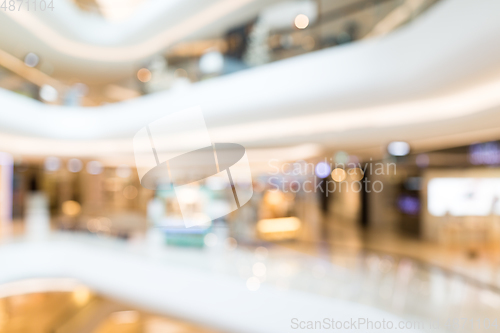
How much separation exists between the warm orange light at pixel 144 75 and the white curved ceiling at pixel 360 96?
685 millimetres

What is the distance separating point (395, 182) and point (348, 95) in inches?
268

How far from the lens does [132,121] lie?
7039 millimetres

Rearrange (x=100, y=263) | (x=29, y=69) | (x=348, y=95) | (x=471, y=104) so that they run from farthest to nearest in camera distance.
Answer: (x=100, y=263), (x=29, y=69), (x=348, y=95), (x=471, y=104)

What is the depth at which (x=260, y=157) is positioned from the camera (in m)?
8.84

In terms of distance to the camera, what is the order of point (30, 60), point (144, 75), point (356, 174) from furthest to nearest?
Answer: 1. point (356, 174)
2. point (144, 75)
3. point (30, 60)

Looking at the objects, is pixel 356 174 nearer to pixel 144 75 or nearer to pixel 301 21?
pixel 301 21

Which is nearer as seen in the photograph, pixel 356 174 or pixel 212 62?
pixel 212 62

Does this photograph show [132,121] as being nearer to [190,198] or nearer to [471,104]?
[190,198]

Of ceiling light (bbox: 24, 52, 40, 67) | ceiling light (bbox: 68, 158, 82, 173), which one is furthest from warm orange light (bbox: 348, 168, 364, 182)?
ceiling light (bbox: 68, 158, 82, 173)

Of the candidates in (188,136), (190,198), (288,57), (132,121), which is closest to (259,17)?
(288,57)

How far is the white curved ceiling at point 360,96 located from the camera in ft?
9.24

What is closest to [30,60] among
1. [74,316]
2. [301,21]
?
[301,21]

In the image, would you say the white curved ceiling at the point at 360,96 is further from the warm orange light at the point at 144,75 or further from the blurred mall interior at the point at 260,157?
the warm orange light at the point at 144,75

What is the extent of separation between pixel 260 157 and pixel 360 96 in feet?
16.7
